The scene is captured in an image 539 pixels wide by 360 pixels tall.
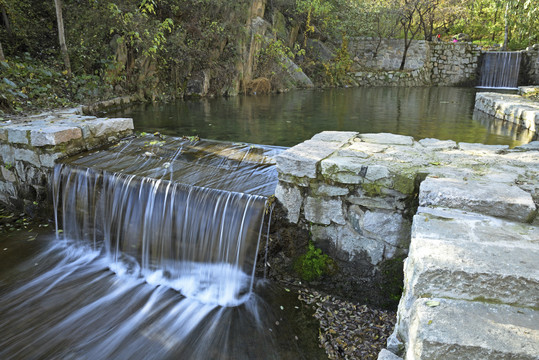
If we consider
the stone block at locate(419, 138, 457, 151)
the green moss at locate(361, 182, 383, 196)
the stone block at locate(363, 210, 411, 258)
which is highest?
the stone block at locate(419, 138, 457, 151)

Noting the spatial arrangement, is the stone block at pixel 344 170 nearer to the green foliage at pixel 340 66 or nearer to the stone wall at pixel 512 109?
the stone wall at pixel 512 109

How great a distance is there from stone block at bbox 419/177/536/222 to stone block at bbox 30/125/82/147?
4.56m

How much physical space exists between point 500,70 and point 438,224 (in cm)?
2113

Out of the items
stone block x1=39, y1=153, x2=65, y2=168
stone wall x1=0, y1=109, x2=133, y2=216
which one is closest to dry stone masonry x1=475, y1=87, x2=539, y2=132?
stone wall x1=0, y1=109, x2=133, y2=216

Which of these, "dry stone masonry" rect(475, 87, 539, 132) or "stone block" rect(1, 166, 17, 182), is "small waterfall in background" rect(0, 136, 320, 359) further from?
"dry stone masonry" rect(475, 87, 539, 132)

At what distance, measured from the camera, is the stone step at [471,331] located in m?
1.50

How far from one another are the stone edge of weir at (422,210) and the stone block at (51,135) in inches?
0.5

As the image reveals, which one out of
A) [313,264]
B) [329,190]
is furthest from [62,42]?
[313,264]

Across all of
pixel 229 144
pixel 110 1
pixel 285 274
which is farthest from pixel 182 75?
pixel 285 274

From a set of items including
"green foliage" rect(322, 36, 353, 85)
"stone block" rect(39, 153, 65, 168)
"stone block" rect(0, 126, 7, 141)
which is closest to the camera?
"stone block" rect(39, 153, 65, 168)

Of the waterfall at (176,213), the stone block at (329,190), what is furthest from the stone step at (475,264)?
the waterfall at (176,213)

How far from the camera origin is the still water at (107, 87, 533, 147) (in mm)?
7375

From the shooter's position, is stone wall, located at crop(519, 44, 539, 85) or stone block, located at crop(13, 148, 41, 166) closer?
stone block, located at crop(13, 148, 41, 166)

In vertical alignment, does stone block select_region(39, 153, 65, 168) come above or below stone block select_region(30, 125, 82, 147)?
below
